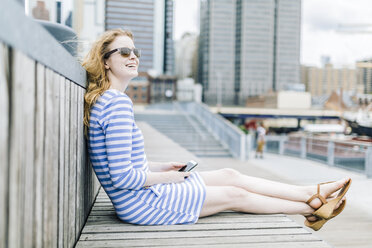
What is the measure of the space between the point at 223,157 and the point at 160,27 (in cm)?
13288

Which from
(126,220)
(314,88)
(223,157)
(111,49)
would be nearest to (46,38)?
(111,49)

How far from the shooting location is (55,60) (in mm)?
1303

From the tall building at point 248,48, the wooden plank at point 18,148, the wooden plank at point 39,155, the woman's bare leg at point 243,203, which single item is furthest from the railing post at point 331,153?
the tall building at point 248,48

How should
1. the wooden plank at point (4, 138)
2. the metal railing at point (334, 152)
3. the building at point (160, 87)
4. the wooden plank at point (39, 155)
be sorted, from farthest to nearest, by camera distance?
the building at point (160, 87)
the metal railing at point (334, 152)
the wooden plank at point (39, 155)
the wooden plank at point (4, 138)

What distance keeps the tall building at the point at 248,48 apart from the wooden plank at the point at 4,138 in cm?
13735

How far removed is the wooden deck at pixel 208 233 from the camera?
1821 millimetres

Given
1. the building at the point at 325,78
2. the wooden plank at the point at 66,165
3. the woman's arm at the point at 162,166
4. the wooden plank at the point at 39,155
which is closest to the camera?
the wooden plank at the point at 39,155

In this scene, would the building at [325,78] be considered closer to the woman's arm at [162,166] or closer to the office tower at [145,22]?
the office tower at [145,22]

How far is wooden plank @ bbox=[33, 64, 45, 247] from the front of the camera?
43.8 inches

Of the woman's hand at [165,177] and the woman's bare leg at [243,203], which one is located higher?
the woman's hand at [165,177]

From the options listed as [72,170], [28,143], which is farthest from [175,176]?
[28,143]

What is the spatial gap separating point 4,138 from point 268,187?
6.52 ft

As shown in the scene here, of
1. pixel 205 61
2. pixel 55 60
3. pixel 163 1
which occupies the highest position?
pixel 163 1

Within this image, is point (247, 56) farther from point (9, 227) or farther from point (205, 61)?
point (9, 227)
